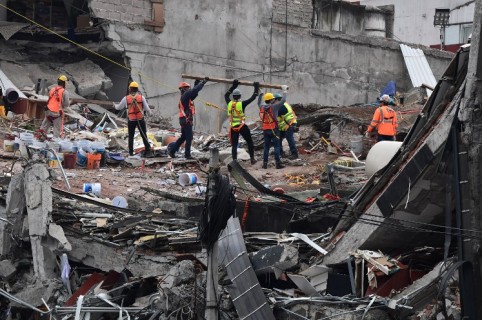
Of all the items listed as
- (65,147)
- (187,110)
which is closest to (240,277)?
(187,110)

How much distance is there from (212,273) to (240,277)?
766mm

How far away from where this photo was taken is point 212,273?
39.2ft

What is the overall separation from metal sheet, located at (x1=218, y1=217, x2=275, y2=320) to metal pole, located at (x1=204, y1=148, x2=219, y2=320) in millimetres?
352

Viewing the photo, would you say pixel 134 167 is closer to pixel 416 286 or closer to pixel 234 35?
pixel 416 286

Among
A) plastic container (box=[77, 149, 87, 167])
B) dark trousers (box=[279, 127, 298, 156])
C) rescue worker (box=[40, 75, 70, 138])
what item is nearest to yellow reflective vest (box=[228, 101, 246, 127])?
dark trousers (box=[279, 127, 298, 156])

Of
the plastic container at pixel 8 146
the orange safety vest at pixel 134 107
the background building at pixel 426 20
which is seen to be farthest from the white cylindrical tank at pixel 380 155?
the background building at pixel 426 20

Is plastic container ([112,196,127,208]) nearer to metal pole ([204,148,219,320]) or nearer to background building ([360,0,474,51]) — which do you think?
metal pole ([204,148,219,320])

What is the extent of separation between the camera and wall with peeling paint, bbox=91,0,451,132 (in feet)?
93.2

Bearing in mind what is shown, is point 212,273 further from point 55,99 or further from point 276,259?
point 55,99

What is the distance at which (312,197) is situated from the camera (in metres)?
16.1

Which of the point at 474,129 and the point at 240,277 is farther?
the point at 240,277

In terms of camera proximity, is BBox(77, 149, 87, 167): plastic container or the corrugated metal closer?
BBox(77, 149, 87, 167): plastic container

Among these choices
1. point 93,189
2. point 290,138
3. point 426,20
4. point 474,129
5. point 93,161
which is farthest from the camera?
point 426,20

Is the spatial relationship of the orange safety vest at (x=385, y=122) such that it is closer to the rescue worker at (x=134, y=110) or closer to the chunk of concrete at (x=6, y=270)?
the rescue worker at (x=134, y=110)
